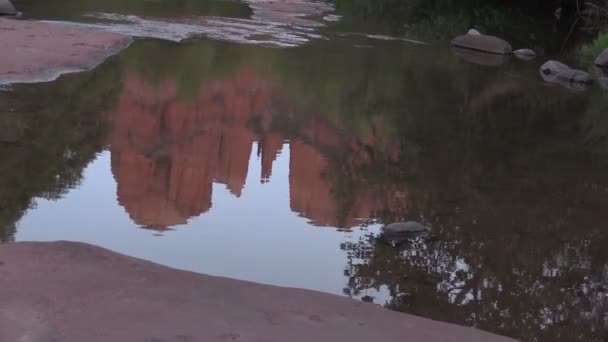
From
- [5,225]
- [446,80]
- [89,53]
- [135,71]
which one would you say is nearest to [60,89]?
[135,71]

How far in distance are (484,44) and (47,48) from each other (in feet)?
49.1

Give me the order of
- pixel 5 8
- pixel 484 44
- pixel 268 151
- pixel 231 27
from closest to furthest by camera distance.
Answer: pixel 268 151 → pixel 5 8 → pixel 231 27 → pixel 484 44

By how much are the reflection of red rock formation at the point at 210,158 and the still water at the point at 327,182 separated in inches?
1.5

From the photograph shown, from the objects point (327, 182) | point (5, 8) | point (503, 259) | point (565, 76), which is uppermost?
point (503, 259)

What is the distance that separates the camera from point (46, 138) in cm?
1193

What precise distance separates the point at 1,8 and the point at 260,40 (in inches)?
257

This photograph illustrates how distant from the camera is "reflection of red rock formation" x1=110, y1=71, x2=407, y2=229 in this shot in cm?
1023

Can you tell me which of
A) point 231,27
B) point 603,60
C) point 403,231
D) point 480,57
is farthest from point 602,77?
point 403,231

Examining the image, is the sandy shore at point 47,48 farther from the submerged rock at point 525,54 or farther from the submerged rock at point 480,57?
the submerged rock at point 525,54

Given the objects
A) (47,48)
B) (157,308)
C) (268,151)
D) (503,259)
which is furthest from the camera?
(47,48)

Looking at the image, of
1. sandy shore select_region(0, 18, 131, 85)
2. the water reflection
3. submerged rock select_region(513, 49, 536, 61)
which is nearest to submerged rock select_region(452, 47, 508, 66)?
submerged rock select_region(513, 49, 536, 61)

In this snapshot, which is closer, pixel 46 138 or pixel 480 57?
pixel 46 138

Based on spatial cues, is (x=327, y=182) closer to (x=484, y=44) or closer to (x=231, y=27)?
(x=231, y=27)

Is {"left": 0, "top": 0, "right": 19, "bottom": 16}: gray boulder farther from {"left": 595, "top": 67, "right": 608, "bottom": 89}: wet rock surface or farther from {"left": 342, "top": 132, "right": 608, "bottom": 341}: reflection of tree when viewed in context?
{"left": 342, "top": 132, "right": 608, "bottom": 341}: reflection of tree
